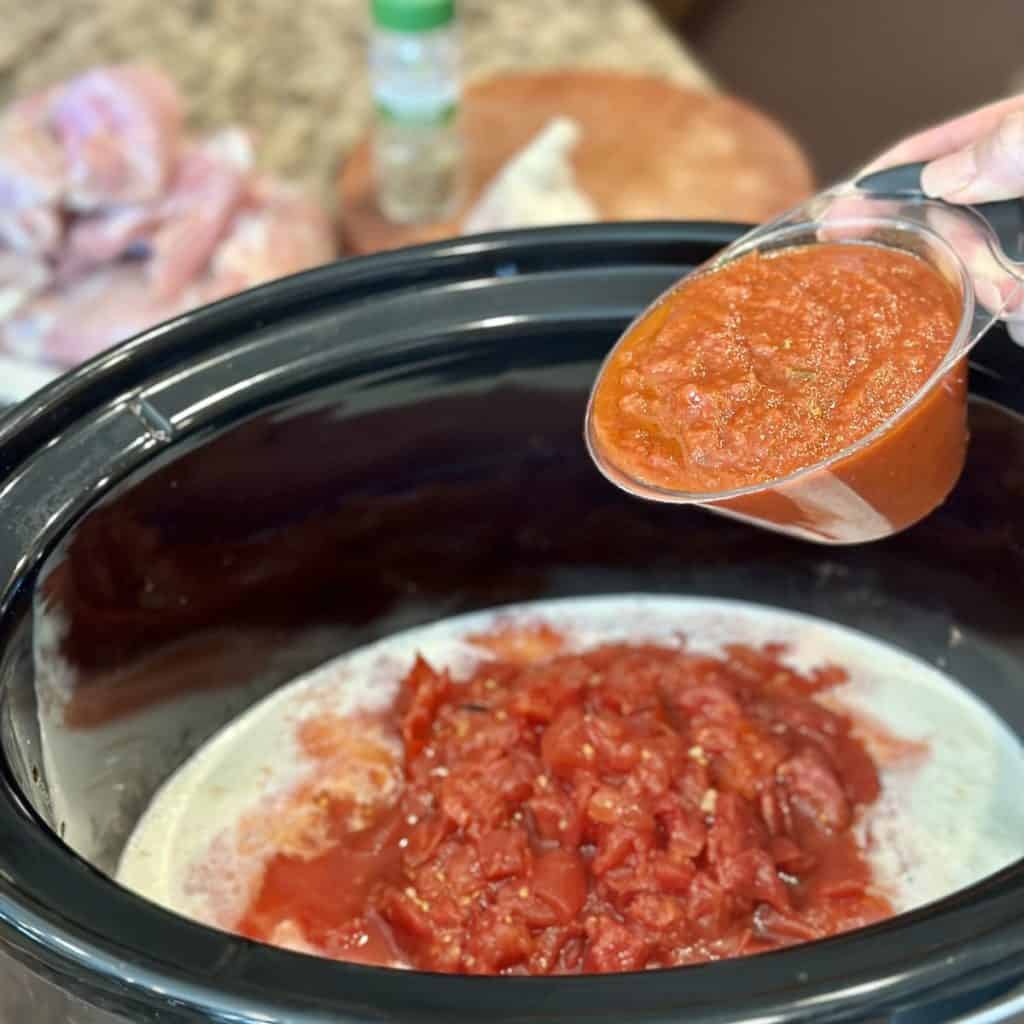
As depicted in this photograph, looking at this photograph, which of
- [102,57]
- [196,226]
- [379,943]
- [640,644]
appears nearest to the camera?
[379,943]

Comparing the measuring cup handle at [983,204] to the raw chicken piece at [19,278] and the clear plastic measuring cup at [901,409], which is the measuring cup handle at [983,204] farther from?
the raw chicken piece at [19,278]

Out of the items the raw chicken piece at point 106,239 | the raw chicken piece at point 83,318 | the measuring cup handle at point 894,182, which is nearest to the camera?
the measuring cup handle at point 894,182

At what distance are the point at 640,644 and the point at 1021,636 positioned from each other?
1.11 ft

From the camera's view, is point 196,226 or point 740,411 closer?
point 740,411

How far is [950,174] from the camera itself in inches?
40.3

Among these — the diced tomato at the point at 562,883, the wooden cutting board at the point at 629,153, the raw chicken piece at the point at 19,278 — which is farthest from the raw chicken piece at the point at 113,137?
the diced tomato at the point at 562,883

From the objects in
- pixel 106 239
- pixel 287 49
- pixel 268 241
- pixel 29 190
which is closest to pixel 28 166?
pixel 29 190

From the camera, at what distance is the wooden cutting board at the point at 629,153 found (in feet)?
6.66

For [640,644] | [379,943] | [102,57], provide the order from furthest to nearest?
[102,57] → [640,644] → [379,943]

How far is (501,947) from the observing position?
98 centimetres

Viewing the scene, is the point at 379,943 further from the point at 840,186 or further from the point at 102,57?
the point at 102,57

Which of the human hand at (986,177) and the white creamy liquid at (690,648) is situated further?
the white creamy liquid at (690,648)

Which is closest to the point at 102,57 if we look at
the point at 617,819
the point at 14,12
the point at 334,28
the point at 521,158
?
the point at 14,12

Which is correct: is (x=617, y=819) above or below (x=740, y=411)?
below
